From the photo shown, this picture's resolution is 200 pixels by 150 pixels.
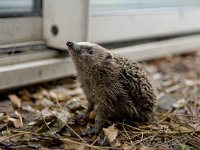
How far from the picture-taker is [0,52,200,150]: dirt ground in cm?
160

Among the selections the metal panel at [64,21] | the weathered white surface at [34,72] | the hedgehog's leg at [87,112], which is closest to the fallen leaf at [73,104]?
the hedgehog's leg at [87,112]

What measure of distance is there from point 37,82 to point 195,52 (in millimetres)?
1860

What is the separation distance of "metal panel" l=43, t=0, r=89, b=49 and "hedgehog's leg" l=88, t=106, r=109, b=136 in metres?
0.57

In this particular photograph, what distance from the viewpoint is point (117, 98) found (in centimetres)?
187

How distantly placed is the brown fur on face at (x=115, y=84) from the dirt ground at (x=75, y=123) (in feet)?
0.21

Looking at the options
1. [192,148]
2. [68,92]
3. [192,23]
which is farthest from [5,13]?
[192,23]

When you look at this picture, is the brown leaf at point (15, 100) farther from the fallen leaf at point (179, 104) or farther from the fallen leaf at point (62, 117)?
the fallen leaf at point (179, 104)

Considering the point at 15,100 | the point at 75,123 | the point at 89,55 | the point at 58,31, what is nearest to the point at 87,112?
the point at 75,123

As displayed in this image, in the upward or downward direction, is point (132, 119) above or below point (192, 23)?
below

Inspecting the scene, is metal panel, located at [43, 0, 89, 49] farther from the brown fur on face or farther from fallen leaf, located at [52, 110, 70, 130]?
fallen leaf, located at [52, 110, 70, 130]

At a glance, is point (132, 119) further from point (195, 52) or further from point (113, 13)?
point (195, 52)

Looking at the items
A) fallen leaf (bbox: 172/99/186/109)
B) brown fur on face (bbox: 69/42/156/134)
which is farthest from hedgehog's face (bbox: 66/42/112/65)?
fallen leaf (bbox: 172/99/186/109)

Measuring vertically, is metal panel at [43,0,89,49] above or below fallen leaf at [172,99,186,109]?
above

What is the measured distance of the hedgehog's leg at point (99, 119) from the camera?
1.74 m
